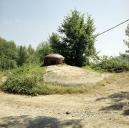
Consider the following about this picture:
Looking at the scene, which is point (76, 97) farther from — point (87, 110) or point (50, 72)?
point (50, 72)

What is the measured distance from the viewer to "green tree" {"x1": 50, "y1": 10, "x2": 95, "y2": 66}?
22094mm

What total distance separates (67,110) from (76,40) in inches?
514

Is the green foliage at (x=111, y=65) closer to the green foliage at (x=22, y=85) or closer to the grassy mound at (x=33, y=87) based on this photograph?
the grassy mound at (x=33, y=87)

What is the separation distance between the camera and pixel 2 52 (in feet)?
226

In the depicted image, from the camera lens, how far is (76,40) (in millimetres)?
22031

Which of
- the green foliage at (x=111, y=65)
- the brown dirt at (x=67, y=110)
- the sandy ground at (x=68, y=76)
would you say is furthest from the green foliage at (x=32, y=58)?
the brown dirt at (x=67, y=110)

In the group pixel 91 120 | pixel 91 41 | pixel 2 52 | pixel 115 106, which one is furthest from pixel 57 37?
pixel 2 52

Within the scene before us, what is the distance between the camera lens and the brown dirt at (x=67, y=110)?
7.78 meters

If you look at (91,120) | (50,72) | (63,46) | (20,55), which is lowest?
(91,120)

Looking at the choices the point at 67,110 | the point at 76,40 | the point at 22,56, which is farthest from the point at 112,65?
the point at 22,56

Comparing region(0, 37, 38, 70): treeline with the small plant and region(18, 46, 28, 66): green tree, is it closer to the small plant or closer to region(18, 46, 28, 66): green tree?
region(18, 46, 28, 66): green tree

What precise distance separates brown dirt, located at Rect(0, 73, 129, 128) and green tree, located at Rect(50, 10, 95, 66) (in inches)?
364

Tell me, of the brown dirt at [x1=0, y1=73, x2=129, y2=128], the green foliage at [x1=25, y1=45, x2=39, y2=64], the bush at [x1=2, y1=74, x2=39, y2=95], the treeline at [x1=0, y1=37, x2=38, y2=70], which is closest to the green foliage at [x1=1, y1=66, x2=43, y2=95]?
the bush at [x1=2, y1=74, x2=39, y2=95]

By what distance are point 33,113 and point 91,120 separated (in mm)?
1919
